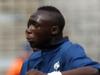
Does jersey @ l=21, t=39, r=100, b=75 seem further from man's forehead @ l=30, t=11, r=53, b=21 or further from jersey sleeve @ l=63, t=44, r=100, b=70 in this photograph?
man's forehead @ l=30, t=11, r=53, b=21

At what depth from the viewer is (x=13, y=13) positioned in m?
11.3

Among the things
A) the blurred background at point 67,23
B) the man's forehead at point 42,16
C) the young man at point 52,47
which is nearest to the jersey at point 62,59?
the young man at point 52,47

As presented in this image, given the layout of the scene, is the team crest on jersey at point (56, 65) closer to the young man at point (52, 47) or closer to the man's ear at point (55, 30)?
the young man at point (52, 47)

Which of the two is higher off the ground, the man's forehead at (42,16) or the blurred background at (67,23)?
the man's forehead at (42,16)

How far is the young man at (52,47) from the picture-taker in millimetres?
4348

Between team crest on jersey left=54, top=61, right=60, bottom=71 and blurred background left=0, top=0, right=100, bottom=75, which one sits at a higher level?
team crest on jersey left=54, top=61, right=60, bottom=71

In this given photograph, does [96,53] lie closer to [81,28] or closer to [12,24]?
[81,28]

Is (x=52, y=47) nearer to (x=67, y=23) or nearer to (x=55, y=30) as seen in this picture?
(x=55, y=30)

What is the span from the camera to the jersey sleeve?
432 cm

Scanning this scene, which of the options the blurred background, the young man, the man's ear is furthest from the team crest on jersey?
the blurred background

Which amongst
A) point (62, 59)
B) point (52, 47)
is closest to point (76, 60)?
point (62, 59)

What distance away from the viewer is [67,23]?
11.0 metres

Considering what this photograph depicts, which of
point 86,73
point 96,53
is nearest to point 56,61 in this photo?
point 86,73

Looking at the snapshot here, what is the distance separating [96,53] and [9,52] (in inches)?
62.5
